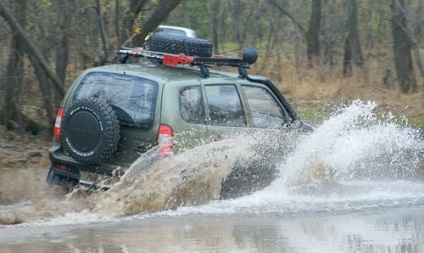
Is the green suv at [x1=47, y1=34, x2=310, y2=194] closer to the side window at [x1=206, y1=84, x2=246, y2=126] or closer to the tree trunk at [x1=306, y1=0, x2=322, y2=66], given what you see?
the side window at [x1=206, y1=84, x2=246, y2=126]

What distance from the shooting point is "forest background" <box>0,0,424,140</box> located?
13531 millimetres

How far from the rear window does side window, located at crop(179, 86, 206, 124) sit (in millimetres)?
358

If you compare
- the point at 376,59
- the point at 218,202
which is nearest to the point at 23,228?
the point at 218,202

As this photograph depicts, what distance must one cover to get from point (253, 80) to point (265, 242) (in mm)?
3175

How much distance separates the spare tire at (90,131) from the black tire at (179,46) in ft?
4.63

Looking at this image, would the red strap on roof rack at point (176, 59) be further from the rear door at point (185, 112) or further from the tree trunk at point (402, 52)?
the tree trunk at point (402, 52)

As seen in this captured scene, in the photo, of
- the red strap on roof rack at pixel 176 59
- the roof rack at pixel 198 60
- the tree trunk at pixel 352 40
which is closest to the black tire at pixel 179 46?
the roof rack at pixel 198 60

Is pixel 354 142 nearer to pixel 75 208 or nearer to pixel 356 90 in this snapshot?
pixel 75 208

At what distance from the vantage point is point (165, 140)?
9.21 metres

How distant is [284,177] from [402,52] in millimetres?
9377

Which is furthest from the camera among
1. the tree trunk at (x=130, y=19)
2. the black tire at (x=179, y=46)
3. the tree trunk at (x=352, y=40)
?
the tree trunk at (x=352, y=40)

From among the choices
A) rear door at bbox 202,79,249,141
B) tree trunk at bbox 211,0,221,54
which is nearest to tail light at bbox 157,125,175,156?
rear door at bbox 202,79,249,141

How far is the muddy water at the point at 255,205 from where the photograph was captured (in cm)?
788

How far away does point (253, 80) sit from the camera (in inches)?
418
